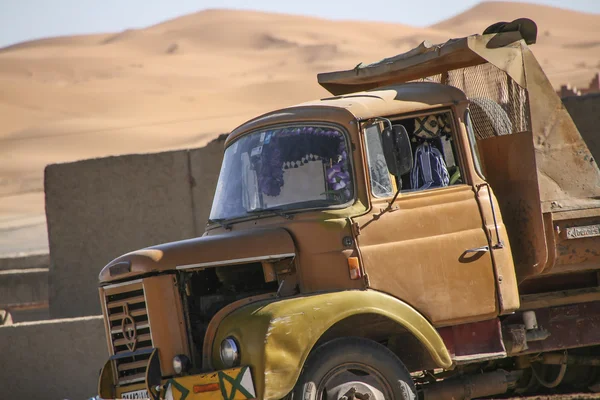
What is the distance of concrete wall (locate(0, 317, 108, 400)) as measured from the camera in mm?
9688

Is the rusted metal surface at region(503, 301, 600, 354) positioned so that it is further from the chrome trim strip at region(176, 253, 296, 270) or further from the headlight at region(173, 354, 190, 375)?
the headlight at region(173, 354, 190, 375)

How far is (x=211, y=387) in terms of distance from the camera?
590cm

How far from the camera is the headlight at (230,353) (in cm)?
593

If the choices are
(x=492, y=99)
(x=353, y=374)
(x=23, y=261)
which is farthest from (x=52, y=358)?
(x=23, y=261)

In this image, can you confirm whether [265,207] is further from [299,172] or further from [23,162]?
[23,162]

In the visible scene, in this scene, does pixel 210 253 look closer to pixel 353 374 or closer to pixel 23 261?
pixel 353 374

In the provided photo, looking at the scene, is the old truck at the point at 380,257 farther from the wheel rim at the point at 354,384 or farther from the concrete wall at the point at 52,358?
the concrete wall at the point at 52,358

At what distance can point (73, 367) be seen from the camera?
973 centimetres

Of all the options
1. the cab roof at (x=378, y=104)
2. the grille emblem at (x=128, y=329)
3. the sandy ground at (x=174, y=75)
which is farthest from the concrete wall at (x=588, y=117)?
the sandy ground at (x=174, y=75)

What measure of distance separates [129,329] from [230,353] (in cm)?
84

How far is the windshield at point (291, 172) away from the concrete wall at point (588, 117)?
4.27 meters

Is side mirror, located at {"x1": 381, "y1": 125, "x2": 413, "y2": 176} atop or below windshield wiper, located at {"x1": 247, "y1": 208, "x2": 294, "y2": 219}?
atop

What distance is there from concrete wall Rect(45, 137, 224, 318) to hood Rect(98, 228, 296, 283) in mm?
5019

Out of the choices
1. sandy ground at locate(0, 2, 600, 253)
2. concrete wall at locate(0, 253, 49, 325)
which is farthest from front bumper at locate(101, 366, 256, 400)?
sandy ground at locate(0, 2, 600, 253)
